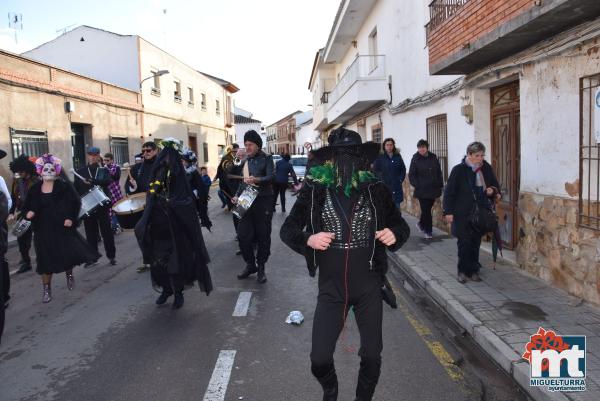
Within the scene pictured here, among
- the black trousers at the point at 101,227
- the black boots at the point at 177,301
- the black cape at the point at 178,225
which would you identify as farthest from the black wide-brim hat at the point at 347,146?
the black trousers at the point at 101,227

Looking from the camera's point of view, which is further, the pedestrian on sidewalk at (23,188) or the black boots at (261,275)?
the pedestrian on sidewalk at (23,188)

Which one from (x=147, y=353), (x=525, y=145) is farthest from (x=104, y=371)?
(x=525, y=145)

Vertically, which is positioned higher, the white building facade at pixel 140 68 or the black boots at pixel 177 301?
the white building facade at pixel 140 68

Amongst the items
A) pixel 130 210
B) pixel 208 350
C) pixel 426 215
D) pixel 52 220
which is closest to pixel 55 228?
pixel 52 220

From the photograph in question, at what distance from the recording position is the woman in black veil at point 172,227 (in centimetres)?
542

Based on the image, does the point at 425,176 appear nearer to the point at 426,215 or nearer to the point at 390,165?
the point at 426,215

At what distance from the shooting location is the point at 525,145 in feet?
22.1

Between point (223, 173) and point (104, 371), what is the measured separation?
16.7ft

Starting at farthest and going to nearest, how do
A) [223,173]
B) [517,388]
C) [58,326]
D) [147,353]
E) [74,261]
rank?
[223,173], [74,261], [58,326], [147,353], [517,388]

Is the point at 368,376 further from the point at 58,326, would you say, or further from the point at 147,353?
the point at 58,326

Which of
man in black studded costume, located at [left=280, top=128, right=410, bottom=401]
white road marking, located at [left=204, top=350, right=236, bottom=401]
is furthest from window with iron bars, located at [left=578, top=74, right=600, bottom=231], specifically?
white road marking, located at [left=204, top=350, right=236, bottom=401]

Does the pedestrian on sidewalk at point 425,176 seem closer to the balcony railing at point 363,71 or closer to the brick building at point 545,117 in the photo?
the brick building at point 545,117

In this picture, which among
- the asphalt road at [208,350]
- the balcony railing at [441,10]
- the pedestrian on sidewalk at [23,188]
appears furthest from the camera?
the balcony railing at [441,10]

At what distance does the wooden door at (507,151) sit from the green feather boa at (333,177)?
207 inches
